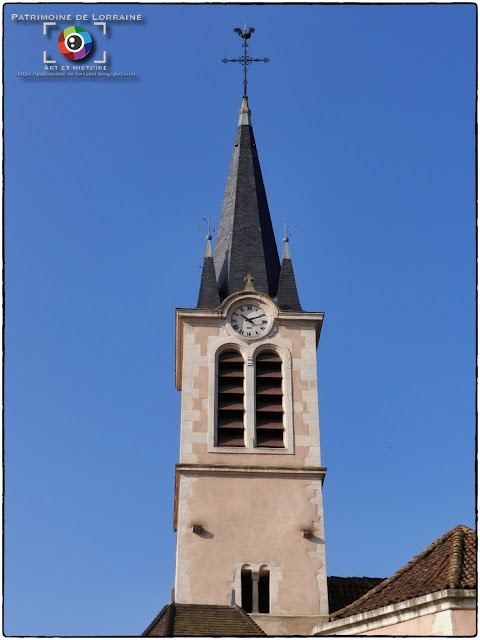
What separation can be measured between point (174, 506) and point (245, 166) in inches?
490

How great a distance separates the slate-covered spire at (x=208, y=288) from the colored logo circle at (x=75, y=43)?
11.5 meters

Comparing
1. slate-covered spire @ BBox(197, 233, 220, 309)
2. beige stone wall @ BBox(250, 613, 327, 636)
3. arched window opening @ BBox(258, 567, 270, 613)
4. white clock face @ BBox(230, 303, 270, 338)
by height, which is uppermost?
slate-covered spire @ BBox(197, 233, 220, 309)

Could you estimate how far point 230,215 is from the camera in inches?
1358

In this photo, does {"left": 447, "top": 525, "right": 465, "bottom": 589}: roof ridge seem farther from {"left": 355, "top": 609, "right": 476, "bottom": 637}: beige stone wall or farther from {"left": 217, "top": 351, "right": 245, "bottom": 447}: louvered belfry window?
{"left": 217, "top": 351, "right": 245, "bottom": 447}: louvered belfry window

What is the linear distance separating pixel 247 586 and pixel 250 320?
7777 mm

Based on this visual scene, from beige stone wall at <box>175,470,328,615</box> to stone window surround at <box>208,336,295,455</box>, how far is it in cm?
78

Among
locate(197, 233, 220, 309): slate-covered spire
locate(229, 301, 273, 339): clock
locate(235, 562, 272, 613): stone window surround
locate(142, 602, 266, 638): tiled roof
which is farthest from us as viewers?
locate(197, 233, 220, 309): slate-covered spire

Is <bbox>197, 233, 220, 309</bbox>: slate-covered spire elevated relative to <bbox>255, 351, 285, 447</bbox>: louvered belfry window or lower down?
elevated

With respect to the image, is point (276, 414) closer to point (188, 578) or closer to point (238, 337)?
point (238, 337)

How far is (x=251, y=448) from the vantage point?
92.0 ft

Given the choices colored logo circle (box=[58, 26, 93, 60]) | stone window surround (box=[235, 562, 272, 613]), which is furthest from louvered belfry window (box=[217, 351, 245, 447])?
colored logo circle (box=[58, 26, 93, 60])

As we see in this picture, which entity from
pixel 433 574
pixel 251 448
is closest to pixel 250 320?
pixel 251 448

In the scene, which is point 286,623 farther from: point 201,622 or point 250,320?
point 250,320

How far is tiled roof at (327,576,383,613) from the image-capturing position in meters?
26.2
